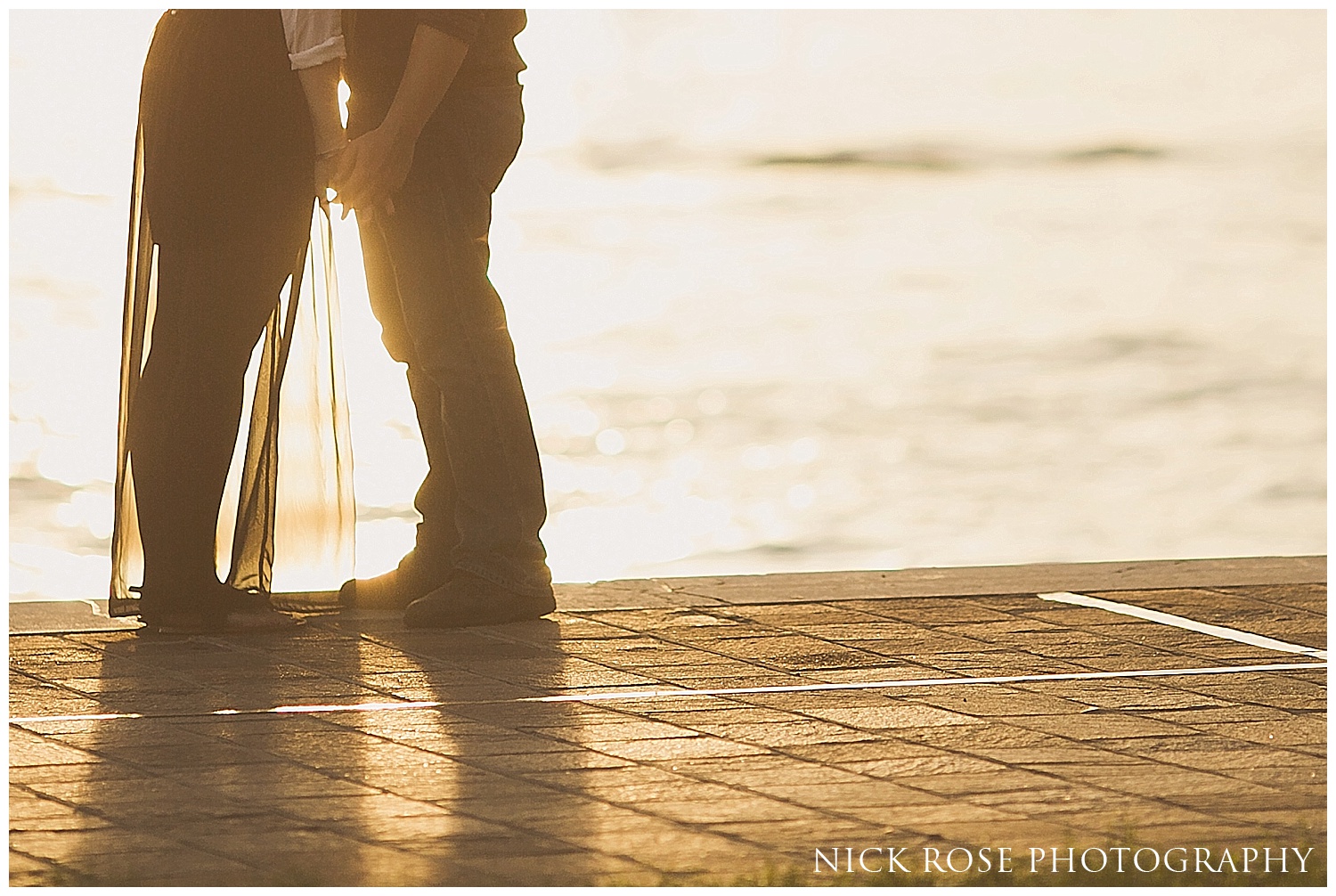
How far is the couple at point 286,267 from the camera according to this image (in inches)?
167

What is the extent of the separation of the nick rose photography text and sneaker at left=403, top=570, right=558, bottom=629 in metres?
1.61

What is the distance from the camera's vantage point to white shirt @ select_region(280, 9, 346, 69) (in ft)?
13.9

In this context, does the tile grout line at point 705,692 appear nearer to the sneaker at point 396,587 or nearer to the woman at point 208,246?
the woman at point 208,246

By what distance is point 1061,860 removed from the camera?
2777 millimetres

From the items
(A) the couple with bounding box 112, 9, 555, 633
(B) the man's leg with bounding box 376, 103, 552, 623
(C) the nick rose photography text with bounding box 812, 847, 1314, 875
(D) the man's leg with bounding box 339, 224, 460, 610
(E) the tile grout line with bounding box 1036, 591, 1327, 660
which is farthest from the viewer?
(D) the man's leg with bounding box 339, 224, 460, 610

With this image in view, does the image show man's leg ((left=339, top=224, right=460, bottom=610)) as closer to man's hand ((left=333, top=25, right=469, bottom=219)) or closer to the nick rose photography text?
man's hand ((left=333, top=25, right=469, bottom=219))

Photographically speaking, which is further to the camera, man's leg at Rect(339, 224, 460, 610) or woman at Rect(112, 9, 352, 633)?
man's leg at Rect(339, 224, 460, 610)

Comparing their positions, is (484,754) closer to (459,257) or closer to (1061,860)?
(1061,860)

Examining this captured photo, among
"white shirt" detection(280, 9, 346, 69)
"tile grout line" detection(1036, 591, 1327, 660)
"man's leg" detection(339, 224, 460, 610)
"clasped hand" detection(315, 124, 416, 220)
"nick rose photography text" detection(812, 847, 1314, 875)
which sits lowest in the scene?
"nick rose photography text" detection(812, 847, 1314, 875)

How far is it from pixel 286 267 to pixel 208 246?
0.52 ft

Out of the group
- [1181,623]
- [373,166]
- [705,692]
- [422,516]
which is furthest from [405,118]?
[1181,623]

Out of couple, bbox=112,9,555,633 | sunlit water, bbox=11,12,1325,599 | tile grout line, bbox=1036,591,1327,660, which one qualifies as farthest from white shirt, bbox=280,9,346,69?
tile grout line, bbox=1036,591,1327,660

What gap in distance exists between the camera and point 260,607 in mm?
4324

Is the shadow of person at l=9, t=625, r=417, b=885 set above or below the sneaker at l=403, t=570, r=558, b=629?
below
